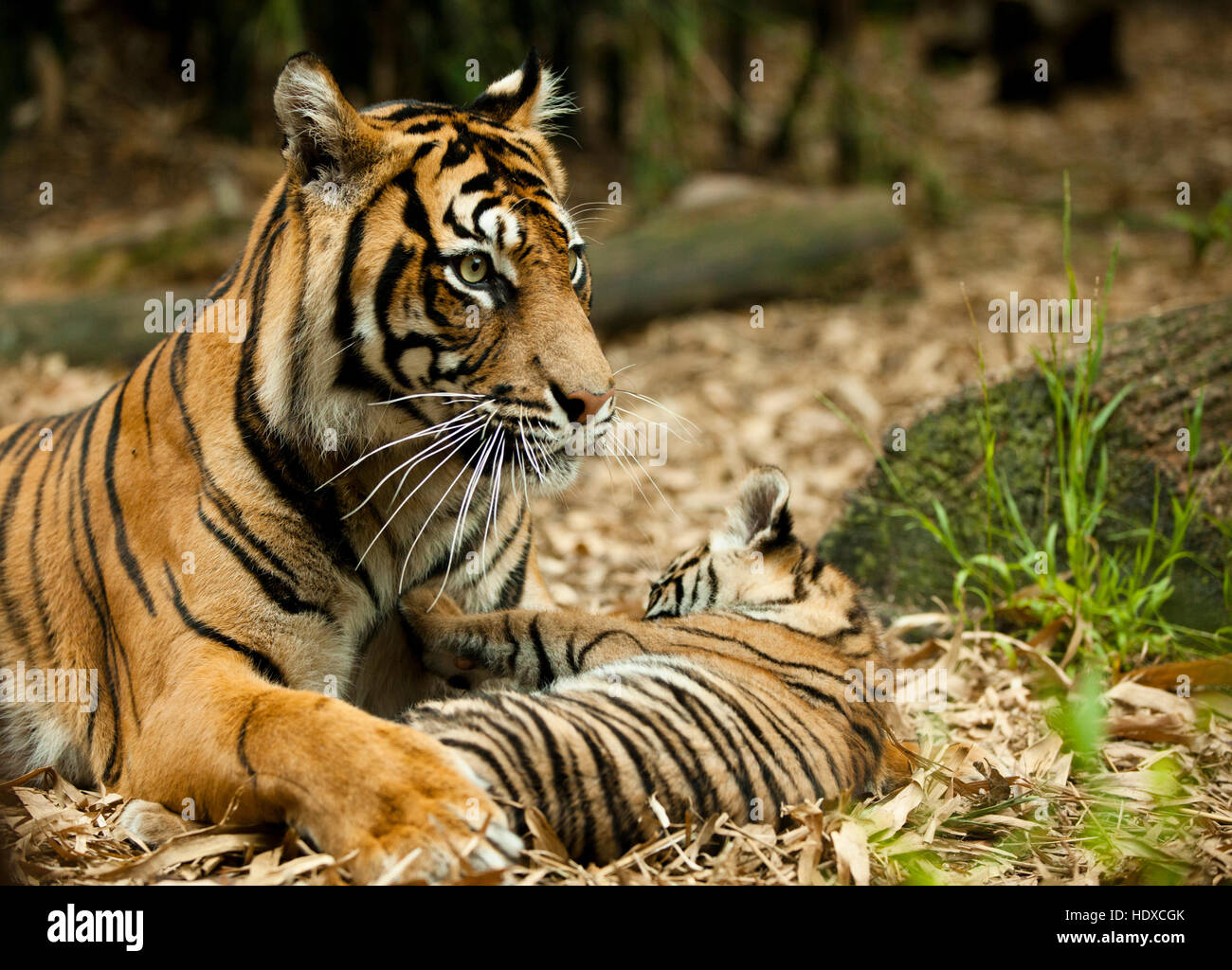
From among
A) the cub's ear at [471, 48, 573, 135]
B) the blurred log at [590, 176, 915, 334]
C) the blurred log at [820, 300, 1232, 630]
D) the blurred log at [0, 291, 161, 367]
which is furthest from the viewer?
the blurred log at [590, 176, 915, 334]

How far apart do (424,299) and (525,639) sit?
2.66 feet

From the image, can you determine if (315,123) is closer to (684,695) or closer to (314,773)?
(314,773)

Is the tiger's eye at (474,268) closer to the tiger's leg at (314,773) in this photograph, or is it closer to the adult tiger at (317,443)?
the adult tiger at (317,443)

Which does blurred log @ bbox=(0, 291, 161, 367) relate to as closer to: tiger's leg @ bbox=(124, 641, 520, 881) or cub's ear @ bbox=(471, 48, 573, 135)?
cub's ear @ bbox=(471, 48, 573, 135)

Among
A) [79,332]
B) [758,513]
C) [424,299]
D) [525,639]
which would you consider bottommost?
[525,639]

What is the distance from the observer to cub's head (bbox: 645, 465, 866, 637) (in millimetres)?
2816

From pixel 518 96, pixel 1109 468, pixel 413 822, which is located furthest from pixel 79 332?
pixel 1109 468

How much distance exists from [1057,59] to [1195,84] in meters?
1.43

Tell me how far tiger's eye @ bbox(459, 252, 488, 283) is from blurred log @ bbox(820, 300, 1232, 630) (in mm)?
1841

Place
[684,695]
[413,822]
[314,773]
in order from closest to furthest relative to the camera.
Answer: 1. [413,822]
2. [314,773]
3. [684,695]

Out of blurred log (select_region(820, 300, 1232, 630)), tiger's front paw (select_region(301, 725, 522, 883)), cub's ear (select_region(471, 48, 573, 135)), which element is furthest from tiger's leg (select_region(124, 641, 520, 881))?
blurred log (select_region(820, 300, 1232, 630))

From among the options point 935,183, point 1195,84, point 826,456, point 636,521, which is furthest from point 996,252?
point 1195,84

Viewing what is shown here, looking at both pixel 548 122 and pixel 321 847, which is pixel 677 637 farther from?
pixel 548 122

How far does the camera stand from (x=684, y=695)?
234 centimetres
